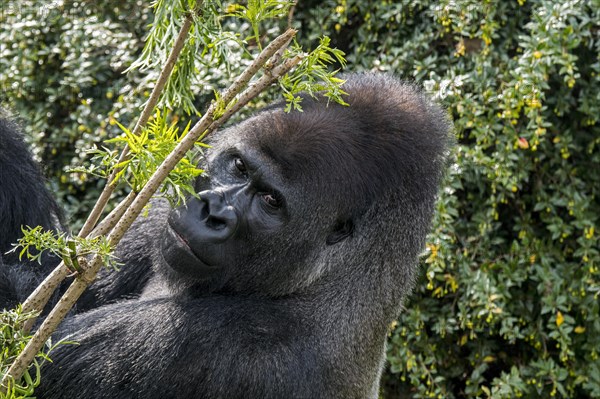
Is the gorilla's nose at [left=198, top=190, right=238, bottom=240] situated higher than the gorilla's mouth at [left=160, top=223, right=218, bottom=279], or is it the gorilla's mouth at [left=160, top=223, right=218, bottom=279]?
the gorilla's nose at [left=198, top=190, right=238, bottom=240]

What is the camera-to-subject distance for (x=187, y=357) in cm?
289

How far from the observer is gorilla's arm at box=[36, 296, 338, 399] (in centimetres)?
288

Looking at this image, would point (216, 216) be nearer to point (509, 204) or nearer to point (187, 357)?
point (187, 357)

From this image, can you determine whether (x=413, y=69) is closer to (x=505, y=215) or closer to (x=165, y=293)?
(x=505, y=215)

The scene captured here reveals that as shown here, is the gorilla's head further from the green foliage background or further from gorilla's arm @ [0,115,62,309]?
the green foliage background

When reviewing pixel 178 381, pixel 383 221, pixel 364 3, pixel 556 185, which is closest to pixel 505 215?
pixel 556 185

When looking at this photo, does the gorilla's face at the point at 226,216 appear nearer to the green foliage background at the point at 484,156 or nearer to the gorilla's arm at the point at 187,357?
the gorilla's arm at the point at 187,357

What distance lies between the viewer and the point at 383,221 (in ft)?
10.2

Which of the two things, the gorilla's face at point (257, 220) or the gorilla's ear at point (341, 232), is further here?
the gorilla's ear at point (341, 232)

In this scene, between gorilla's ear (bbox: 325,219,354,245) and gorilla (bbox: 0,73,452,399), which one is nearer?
gorilla (bbox: 0,73,452,399)

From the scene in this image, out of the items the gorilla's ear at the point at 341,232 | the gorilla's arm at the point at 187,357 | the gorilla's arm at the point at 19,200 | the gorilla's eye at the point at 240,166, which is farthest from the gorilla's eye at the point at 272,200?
the gorilla's arm at the point at 19,200

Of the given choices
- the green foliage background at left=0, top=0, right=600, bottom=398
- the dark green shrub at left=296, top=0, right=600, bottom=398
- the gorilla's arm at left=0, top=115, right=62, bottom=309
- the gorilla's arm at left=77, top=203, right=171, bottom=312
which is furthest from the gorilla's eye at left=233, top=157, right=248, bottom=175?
the dark green shrub at left=296, top=0, right=600, bottom=398

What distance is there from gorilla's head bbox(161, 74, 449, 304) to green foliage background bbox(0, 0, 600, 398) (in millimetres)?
1379

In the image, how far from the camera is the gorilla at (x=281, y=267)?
2887 millimetres
